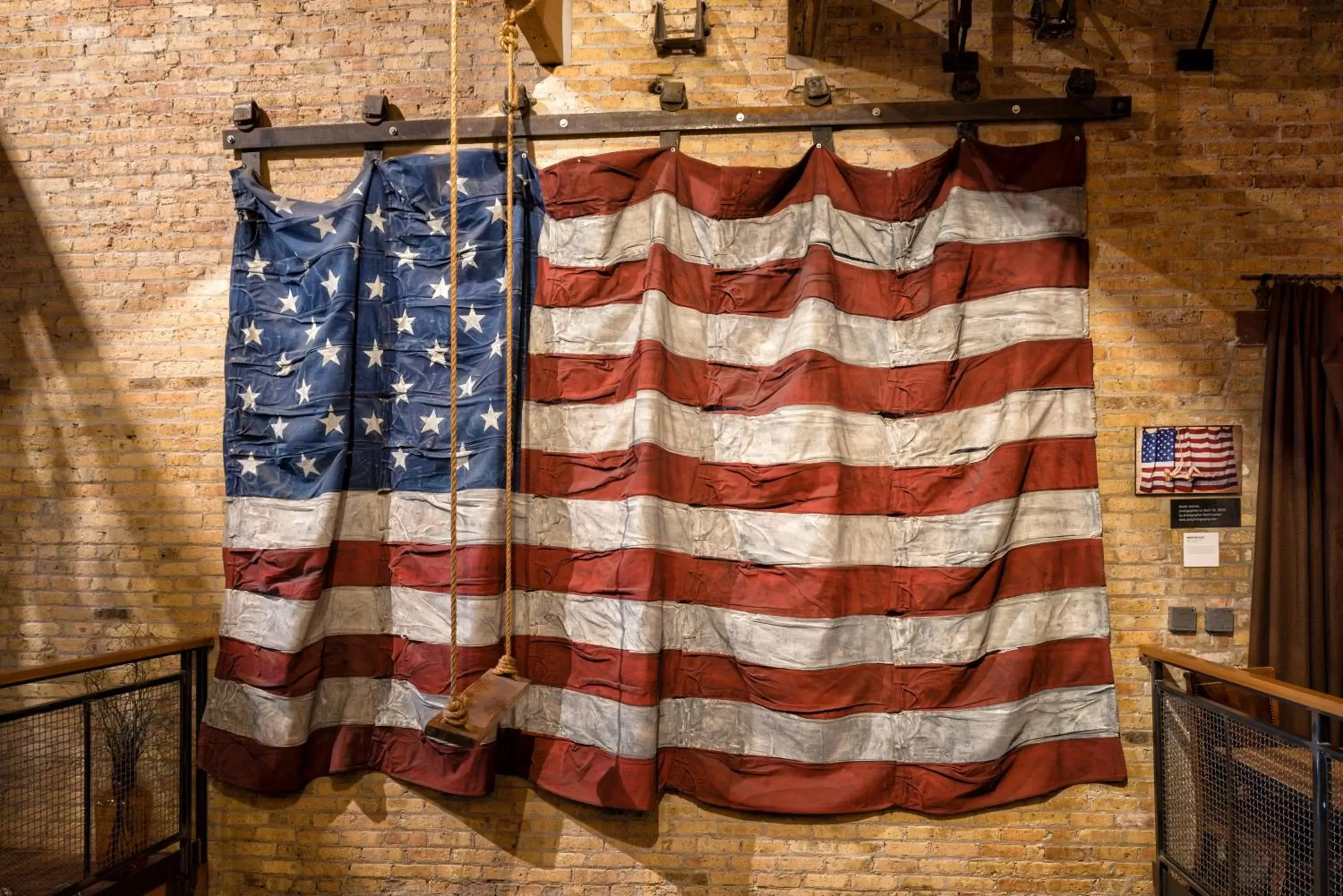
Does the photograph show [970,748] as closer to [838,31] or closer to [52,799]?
[838,31]

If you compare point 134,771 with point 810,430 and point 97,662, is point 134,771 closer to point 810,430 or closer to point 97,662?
point 97,662

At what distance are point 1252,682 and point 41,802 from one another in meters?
4.72

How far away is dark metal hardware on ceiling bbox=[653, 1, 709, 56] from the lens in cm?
300

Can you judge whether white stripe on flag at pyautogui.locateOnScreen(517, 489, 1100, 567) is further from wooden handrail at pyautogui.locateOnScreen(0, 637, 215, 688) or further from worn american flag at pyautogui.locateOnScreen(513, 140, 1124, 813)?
wooden handrail at pyautogui.locateOnScreen(0, 637, 215, 688)

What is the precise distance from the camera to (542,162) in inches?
122

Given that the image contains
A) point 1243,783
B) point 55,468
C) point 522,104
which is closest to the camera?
point 1243,783

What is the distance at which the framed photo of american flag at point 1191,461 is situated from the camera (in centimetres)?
286

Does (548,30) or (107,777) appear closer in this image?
(548,30)

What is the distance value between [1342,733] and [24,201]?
6.36m

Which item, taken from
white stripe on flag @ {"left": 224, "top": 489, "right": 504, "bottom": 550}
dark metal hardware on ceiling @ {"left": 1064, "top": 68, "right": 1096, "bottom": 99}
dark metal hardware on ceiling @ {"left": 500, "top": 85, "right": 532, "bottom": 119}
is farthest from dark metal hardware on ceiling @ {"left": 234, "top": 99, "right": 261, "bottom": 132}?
dark metal hardware on ceiling @ {"left": 1064, "top": 68, "right": 1096, "bottom": 99}

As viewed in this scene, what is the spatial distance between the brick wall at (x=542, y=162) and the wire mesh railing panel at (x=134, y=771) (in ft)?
0.82

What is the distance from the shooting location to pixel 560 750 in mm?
2875

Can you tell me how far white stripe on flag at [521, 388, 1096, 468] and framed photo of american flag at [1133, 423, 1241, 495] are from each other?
1.02 feet

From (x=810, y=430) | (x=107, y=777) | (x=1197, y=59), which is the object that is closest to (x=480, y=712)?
(x=810, y=430)
